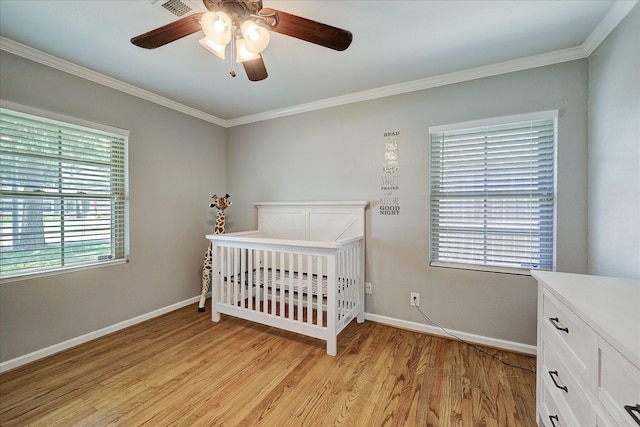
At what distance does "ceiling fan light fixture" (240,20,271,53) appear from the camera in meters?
1.35

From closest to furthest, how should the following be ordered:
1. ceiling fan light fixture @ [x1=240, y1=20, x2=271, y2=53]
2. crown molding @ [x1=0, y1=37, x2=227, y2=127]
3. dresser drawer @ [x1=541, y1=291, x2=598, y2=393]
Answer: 1. dresser drawer @ [x1=541, y1=291, x2=598, y2=393]
2. ceiling fan light fixture @ [x1=240, y1=20, x2=271, y2=53]
3. crown molding @ [x1=0, y1=37, x2=227, y2=127]

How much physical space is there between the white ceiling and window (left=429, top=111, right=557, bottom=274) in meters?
0.52

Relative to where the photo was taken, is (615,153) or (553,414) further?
(615,153)

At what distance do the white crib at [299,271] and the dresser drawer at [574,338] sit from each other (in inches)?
50.6

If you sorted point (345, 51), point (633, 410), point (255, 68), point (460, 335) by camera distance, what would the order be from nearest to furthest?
1. point (633, 410)
2. point (255, 68)
3. point (345, 51)
4. point (460, 335)

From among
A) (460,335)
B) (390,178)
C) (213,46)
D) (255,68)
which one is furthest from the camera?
(390,178)

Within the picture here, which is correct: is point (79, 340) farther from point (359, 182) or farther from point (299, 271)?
point (359, 182)

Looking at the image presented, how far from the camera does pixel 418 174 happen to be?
246 centimetres

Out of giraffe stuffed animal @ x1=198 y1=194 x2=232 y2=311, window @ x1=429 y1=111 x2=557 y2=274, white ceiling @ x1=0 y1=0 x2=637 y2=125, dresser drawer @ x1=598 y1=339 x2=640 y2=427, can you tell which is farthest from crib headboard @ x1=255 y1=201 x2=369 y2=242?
dresser drawer @ x1=598 y1=339 x2=640 y2=427

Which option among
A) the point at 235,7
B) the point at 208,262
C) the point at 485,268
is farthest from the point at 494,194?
the point at 208,262

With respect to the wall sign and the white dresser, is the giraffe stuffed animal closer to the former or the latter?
the wall sign

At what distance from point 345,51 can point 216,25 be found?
1050 millimetres

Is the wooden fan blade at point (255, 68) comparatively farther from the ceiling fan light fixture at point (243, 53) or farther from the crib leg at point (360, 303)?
the crib leg at point (360, 303)

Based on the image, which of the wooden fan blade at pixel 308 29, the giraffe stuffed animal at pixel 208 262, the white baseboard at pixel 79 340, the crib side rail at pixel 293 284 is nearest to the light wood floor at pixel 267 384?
the white baseboard at pixel 79 340
